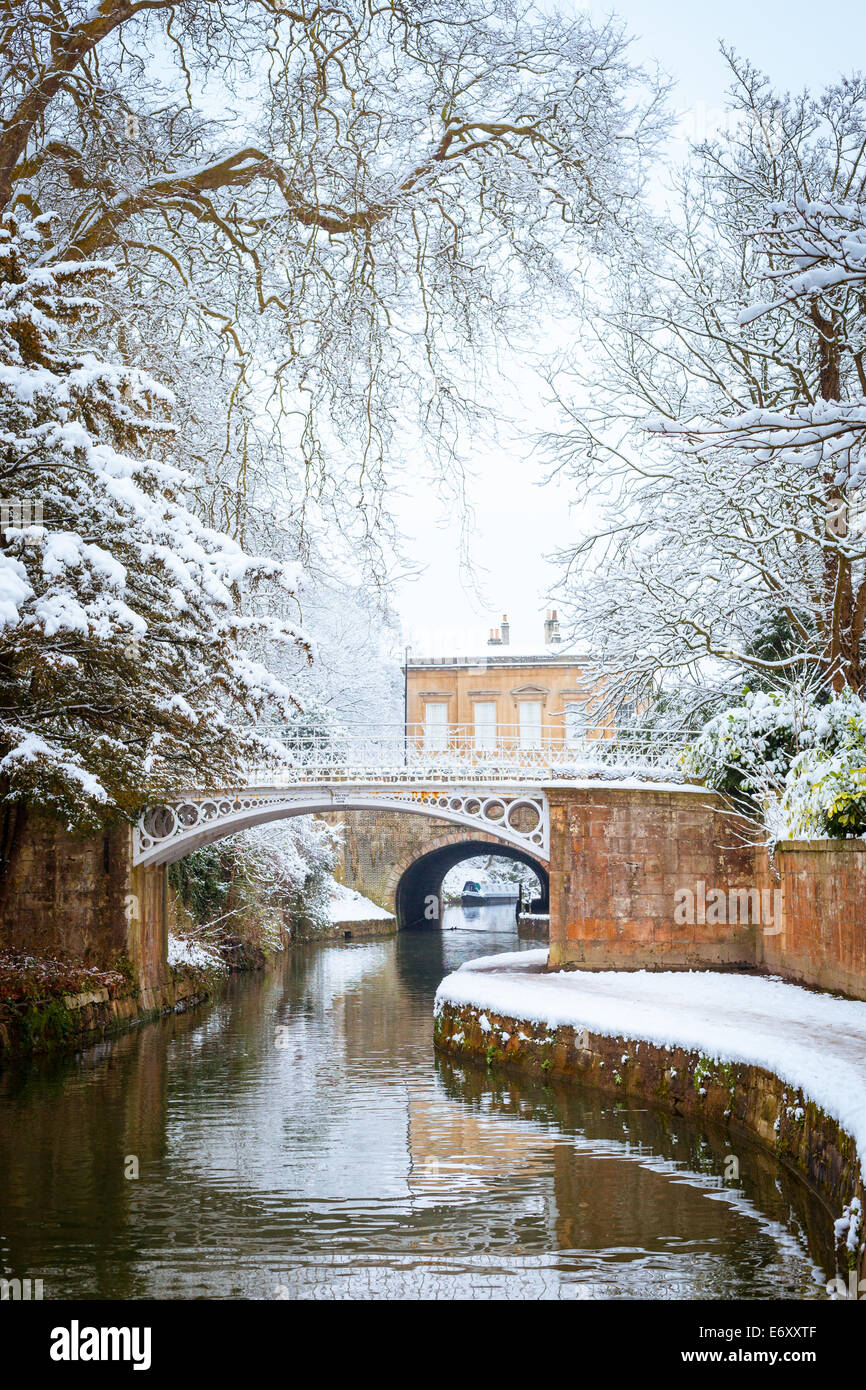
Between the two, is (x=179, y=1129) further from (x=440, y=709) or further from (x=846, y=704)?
(x=440, y=709)

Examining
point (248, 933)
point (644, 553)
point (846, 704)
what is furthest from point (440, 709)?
point (846, 704)

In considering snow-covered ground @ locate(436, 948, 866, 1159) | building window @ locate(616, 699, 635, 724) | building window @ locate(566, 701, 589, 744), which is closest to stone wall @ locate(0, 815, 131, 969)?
snow-covered ground @ locate(436, 948, 866, 1159)

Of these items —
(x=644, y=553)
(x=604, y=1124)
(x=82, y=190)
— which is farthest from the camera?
(x=644, y=553)

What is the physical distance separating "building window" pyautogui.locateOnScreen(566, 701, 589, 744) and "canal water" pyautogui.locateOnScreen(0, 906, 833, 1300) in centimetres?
559

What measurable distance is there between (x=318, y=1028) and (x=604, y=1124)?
267 inches

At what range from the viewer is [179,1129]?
33.5 feet

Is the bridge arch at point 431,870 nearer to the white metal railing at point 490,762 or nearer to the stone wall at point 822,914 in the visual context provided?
the white metal railing at point 490,762

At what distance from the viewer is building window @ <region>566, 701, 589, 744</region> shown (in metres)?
17.8

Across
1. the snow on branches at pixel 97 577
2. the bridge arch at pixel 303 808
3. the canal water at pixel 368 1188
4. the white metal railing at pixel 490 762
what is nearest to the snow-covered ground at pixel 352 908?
the bridge arch at pixel 303 808

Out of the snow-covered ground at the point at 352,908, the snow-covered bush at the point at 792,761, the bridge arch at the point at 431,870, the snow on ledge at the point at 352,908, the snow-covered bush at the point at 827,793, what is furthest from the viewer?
the bridge arch at the point at 431,870

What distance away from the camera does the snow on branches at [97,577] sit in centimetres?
718

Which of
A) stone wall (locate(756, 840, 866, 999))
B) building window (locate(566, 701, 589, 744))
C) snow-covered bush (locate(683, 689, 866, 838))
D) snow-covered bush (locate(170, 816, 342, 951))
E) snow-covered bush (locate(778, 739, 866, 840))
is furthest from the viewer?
snow-covered bush (locate(170, 816, 342, 951))
